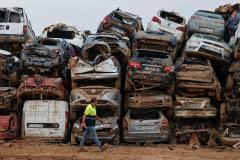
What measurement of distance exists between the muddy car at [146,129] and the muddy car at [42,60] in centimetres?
309

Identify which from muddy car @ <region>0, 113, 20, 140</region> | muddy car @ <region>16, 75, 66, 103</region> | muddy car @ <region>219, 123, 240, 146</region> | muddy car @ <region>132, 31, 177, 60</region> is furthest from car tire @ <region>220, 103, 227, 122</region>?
muddy car @ <region>0, 113, 20, 140</region>

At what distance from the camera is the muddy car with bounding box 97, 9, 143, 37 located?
2284cm

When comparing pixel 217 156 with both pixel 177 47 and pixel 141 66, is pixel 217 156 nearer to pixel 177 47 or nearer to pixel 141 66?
pixel 141 66

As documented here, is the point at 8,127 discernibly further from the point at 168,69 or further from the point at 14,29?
the point at 14,29

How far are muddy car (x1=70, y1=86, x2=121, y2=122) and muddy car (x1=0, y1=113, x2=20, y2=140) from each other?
1905mm

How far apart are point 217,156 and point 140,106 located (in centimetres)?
351

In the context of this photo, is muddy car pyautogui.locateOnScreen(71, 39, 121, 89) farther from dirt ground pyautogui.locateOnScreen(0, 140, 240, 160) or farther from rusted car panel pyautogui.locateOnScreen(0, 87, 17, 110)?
dirt ground pyautogui.locateOnScreen(0, 140, 240, 160)

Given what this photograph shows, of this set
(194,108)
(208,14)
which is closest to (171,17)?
(208,14)

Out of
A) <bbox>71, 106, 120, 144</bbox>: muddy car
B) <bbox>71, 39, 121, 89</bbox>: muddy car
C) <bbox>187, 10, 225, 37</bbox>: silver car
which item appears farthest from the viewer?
<bbox>187, 10, 225, 37</bbox>: silver car

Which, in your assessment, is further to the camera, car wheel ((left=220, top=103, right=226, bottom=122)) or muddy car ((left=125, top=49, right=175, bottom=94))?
car wheel ((left=220, top=103, right=226, bottom=122))

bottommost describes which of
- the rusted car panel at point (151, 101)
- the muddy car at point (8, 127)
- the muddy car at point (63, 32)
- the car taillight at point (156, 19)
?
the muddy car at point (8, 127)

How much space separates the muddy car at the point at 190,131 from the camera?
1786 centimetres

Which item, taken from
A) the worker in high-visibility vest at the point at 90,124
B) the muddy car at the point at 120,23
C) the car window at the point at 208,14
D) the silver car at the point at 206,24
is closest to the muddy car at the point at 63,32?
the muddy car at the point at 120,23

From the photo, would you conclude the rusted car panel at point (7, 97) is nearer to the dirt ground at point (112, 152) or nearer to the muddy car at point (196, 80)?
Result: the dirt ground at point (112, 152)
